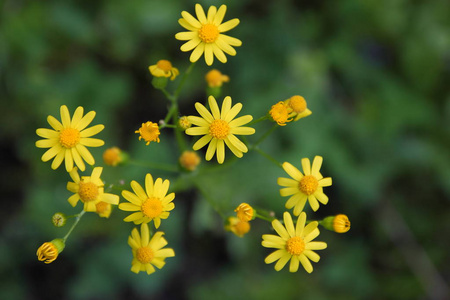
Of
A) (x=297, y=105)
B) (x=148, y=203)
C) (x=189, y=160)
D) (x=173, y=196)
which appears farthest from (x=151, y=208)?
(x=297, y=105)

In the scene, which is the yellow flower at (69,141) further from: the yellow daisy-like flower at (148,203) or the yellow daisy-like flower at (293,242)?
the yellow daisy-like flower at (293,242)

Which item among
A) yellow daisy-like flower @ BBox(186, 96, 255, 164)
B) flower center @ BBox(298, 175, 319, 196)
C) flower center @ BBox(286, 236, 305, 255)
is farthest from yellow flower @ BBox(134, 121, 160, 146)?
flower center @ BBox(286, 236, 305, 255)

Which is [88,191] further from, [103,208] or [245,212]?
[245,212]

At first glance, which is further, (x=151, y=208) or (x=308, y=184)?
(x=308, y=184)

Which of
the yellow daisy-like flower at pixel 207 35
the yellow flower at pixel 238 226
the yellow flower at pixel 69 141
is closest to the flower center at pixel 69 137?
the yellow flower at pixel 69 141

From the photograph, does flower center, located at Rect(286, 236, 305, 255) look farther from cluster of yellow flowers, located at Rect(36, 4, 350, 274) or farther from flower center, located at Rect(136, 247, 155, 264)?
flower center, located at Rect(136, 247, 155, 264)

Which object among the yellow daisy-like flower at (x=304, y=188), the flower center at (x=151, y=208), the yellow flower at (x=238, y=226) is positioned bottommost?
the flower center at (x=151, y=208)
